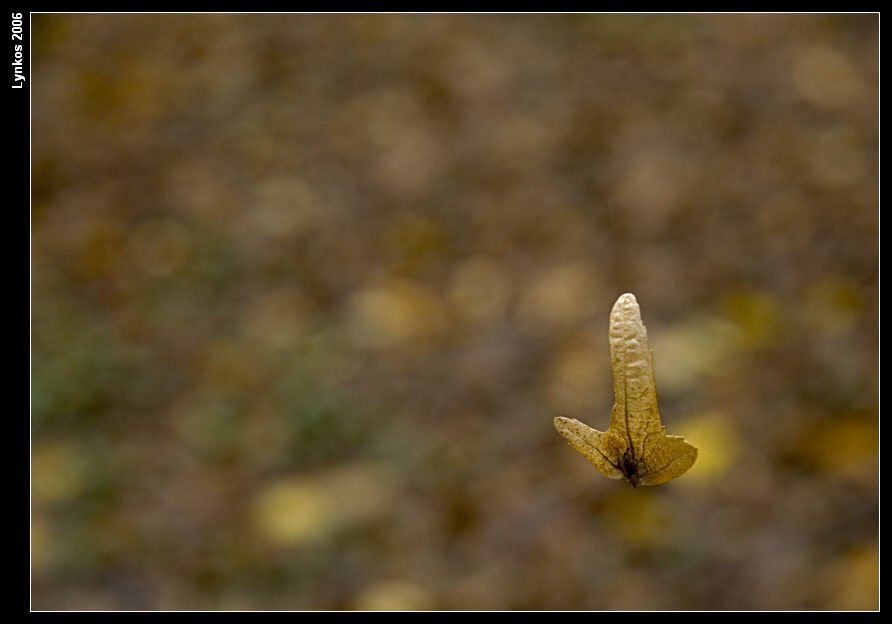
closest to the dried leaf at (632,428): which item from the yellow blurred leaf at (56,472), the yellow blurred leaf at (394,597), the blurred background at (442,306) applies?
the blurred background at (442,306)

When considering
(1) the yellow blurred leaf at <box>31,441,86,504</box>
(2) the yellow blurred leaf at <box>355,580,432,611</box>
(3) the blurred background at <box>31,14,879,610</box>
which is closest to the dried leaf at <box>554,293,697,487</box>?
(3) the blurred background at <box>31,14,879,610</box>

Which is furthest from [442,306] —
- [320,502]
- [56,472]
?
[56,472]

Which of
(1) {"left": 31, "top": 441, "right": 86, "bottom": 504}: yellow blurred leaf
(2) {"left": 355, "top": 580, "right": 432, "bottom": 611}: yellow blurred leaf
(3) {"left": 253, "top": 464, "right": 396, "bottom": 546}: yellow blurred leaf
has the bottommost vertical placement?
(2) {"left": 355, "top": 580, "right": 432, "bottom": 611}: yellow blurred leaf

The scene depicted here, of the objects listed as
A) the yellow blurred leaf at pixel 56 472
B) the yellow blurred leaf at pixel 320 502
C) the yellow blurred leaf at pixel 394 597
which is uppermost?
the yellow blurred leaf at pixel 56 472

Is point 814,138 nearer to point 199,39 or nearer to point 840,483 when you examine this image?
point 840,483

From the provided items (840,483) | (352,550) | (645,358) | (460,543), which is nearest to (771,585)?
(840,483)

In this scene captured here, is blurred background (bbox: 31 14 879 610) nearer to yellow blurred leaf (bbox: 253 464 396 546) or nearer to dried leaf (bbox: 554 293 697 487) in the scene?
yellow blurred leaf (bbox: 253 464 396 546)

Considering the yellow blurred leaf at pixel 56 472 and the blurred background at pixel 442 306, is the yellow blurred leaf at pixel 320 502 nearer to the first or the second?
the blurred background at pixel 442 306
